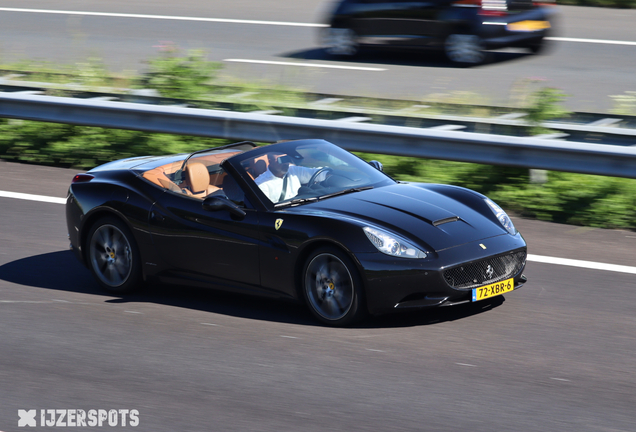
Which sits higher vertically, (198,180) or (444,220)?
(198,180)

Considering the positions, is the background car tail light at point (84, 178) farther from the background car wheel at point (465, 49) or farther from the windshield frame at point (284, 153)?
the background car wheel at point (465, 49)

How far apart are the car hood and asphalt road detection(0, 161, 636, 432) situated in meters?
0.59

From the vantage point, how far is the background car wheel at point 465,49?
49.2 ft

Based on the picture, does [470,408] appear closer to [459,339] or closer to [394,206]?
[459,339]

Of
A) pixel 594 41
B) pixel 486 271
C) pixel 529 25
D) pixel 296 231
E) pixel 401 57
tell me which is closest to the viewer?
pixel 486 271

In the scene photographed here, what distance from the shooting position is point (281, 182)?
265 inches

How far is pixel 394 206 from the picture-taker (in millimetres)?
6414

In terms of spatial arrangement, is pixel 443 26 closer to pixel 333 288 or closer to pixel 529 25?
pixel 529 25

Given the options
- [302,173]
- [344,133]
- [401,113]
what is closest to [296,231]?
[302,173]

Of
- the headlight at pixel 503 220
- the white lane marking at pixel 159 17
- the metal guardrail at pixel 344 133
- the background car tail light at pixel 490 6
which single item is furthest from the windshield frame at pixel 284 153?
the white lane marking at pixel 159 17

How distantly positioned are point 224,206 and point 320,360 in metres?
1.50

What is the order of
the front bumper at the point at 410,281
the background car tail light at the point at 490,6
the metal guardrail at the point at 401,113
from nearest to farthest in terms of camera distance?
the front bumper at the point at 410,281 → the metal guardrail at the point at 401,113 → the background car tail light at the point at 490,6

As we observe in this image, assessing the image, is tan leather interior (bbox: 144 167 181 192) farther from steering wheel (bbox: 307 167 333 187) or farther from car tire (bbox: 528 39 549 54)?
car tire (bbox: 528 39 549 54)

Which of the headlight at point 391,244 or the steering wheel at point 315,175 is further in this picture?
the steering wheel at point 315,175
